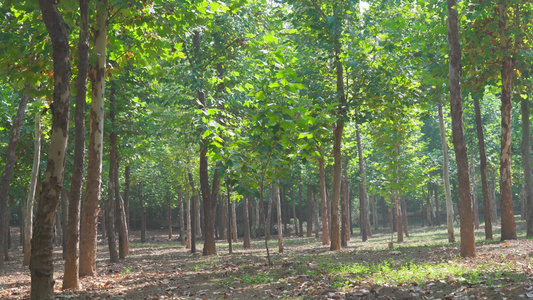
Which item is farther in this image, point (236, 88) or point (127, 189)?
point (127, 189)

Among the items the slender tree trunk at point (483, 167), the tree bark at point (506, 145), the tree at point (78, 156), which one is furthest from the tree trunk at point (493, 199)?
the tree at point (78, 156)

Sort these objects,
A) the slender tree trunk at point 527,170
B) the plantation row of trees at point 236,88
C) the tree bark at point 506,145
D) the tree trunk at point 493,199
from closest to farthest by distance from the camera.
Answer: the plantation row of trees at point 236,88, the tree bark at point 506,145, the slender tree trunk at point 527,170, the tree trunk at point 493,199

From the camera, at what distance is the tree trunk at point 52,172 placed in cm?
600

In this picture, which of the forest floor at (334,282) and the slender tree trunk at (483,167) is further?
the slender tree trunk at (483,167)

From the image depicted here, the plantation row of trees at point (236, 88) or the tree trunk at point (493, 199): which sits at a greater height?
the plantation row of trees at point (236, 88)

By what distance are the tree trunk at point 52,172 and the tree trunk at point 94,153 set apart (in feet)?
9.49

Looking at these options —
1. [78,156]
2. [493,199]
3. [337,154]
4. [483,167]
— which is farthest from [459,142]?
[493,199]

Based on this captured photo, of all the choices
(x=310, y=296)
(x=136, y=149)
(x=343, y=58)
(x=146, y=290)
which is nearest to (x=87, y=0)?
(x=146, y=290)

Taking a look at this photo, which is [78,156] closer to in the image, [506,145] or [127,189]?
[506,145]

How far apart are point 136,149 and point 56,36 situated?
1361 cm

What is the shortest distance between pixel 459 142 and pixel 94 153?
9.49 meters

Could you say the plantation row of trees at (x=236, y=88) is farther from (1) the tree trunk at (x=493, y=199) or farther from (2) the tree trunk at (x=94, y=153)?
(1) the tree trunk at (x=493, y=199)

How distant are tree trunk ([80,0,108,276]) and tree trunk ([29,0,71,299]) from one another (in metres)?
2.89

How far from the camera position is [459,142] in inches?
448
